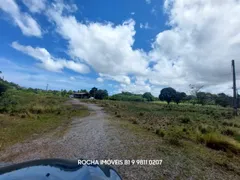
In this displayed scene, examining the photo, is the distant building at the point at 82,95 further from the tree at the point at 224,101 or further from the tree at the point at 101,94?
the tree at the point at 224,101

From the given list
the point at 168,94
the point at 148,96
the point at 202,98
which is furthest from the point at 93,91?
the point at 202,98

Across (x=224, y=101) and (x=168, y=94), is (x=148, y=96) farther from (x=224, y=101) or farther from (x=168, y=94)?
(x=224, y=101)

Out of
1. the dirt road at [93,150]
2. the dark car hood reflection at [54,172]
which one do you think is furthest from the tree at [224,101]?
the dark car hood reflection at [54,172]

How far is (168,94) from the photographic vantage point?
7812cm

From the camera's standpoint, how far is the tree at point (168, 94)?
76.5 m

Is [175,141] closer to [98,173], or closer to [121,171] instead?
[121,171]

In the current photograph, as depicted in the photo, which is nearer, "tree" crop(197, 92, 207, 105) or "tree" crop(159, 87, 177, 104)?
"tree" crop(197, 92, 207, 105)

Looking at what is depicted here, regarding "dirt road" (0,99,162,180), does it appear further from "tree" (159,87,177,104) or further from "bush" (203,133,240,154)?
"tree" (159,87,177,104)

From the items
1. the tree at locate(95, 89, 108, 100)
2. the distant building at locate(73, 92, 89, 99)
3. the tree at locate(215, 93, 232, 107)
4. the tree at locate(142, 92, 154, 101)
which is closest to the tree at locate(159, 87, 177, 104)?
the tree at locate(215, 93, 232, 107)

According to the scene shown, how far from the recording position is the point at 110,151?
571 centimetres

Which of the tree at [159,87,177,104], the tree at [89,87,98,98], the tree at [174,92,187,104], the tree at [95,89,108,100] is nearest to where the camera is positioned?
the tree at [174,92,187,104]

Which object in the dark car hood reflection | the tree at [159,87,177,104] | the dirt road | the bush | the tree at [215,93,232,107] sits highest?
the tree at [159,87,177,104]

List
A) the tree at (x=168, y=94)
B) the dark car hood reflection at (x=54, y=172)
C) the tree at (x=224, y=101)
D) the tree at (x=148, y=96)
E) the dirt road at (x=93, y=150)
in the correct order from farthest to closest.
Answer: the tree at (x=148, y=96) → the tree at (x=168, y=94) → the tree at (x=224, y=101) → the dirt road at (x=93, y=150) → the dark car hood reflection at (x=54, y=172)

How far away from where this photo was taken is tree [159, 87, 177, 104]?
76500 millimetres
